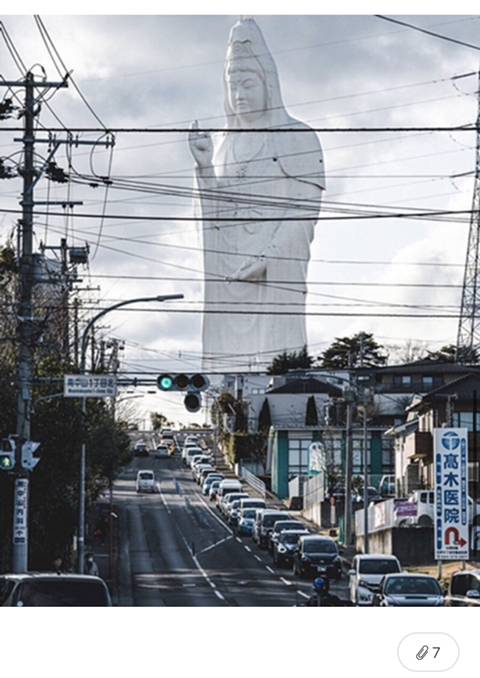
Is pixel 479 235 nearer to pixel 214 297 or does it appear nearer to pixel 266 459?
pixel 266 459

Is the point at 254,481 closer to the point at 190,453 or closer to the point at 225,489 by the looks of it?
the point at 225,489

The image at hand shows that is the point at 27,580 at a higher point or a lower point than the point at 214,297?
lower

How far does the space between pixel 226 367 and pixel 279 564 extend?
5643cm

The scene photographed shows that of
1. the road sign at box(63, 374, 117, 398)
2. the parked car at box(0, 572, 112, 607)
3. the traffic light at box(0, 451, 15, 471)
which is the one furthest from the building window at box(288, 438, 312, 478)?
the parked car at box(0, 572, 112, 607)

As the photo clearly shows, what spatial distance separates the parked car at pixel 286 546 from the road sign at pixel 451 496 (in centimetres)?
864

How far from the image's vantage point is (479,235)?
6222cm

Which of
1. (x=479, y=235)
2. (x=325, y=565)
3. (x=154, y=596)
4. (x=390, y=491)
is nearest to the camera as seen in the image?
(x=154, y=596)

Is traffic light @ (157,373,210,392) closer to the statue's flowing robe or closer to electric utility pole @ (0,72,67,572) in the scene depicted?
electric utility pole @ (0,72,67,572)

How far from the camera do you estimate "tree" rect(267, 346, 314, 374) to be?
315 ft

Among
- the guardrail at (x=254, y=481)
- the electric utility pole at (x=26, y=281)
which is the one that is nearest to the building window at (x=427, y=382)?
the guardrail at (x=254, y=481)

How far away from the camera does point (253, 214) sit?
102 meters

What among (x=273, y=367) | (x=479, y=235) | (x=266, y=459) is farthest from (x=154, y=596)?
(x=273, y=367)

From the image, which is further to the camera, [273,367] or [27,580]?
[273,367]

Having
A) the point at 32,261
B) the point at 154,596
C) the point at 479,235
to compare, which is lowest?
the point at 154,596
